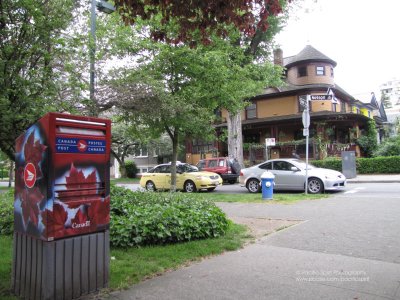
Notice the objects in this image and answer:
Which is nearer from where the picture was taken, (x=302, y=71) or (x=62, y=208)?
(x=62, y=208)

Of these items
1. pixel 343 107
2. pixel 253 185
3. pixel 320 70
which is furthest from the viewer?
pixel 343 107

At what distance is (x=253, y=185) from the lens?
680 inches

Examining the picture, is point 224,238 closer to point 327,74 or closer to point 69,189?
point 69,189

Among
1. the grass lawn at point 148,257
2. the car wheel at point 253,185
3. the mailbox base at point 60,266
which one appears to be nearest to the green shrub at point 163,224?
the grass lawn at point 148,257

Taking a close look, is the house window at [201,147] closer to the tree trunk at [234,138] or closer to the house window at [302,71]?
the tree trunk at [234,138]

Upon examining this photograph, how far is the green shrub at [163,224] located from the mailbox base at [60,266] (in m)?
1.87

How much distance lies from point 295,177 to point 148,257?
37.3 ft

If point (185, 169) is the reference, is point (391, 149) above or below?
above

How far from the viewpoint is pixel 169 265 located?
17.5ft

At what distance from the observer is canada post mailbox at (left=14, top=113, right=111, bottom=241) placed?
393cm

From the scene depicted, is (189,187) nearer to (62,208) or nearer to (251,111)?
(62,208)

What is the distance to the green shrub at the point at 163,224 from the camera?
6305mm

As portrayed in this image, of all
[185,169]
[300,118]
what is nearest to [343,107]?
[300,118]

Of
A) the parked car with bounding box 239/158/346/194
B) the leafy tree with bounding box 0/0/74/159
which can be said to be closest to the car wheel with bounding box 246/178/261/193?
the parked car with bounding box 239/158/346/194
